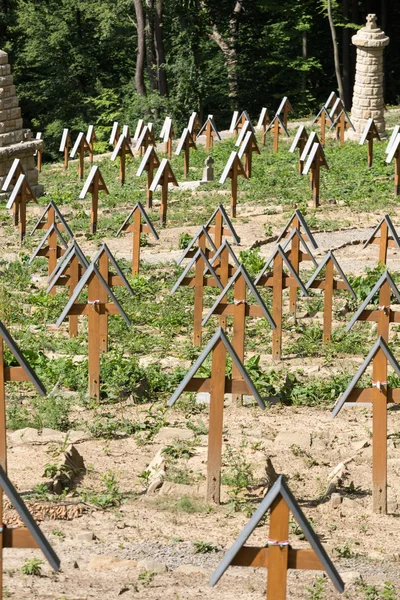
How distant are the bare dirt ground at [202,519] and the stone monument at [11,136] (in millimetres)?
11600

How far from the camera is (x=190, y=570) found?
6344 mm

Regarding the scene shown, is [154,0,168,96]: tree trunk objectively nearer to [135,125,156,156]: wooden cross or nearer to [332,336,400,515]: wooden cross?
[135,125,156,156]: wooden cross

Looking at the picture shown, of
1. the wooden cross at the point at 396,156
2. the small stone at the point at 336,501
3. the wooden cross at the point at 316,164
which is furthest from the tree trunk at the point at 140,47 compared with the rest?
the small stone at the point at 336,501

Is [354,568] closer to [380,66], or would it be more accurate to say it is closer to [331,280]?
[331,280]

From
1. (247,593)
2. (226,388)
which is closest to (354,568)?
(247,593)

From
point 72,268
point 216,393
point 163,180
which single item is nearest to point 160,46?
point 163,180

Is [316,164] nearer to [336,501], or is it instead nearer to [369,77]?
[369,77]

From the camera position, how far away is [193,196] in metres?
20.0

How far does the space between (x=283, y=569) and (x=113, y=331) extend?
6972 millimetres

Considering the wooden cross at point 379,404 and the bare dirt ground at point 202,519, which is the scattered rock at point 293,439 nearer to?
the bare dirt ground at point 202,519

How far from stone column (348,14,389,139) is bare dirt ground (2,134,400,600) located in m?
17.2

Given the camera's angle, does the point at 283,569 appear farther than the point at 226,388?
No

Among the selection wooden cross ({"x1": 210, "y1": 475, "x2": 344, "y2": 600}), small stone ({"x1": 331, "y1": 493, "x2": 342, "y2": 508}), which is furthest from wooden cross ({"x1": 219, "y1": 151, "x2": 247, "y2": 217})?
wooden cross ({"x1": 210, "y1": 475, "x2": 344, "y2": 600})

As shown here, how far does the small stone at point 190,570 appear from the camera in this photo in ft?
20.8
